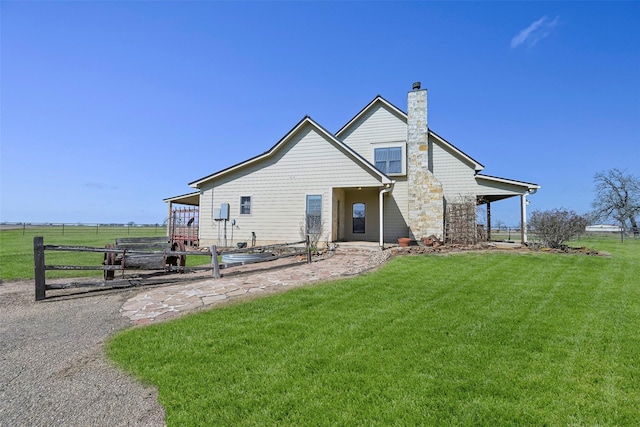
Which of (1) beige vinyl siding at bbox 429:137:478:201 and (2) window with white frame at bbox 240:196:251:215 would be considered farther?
(1) beige vinyl siding at bbox 429:137:478:201

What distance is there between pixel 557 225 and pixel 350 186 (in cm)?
954

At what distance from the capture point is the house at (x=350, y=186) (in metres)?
15.2

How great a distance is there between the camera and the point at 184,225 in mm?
18672

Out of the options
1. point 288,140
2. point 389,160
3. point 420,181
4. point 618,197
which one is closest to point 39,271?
point 288,140

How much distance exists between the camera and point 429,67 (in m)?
16.8

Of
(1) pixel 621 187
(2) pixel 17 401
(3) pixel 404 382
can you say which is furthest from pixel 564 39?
(1) pixel 621 187

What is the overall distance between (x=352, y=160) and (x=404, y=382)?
12.7m

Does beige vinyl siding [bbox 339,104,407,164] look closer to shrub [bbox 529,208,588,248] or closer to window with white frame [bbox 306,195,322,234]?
window with white frame [bbox 306,195,322,234]

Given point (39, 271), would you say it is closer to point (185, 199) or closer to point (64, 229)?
point (185, 199)

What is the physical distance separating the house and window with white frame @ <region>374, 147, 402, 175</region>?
0.18ft

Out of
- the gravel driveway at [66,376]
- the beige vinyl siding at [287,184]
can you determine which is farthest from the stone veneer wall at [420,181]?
the gravel driveway at [66,376]

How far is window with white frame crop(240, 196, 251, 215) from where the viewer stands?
16422 millimetres

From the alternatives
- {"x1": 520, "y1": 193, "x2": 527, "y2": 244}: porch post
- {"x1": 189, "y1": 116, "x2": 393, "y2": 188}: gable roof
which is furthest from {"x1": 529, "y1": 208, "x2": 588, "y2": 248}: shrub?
{"x1": 189, "y1": 116, "x2": 393, "y2": 188}: gable roof

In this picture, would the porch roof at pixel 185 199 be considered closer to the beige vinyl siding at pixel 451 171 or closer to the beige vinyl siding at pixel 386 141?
the beige vinyl siding at pixel 386 141
